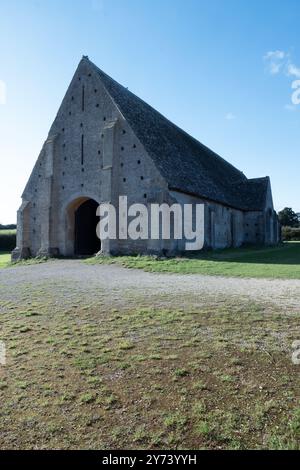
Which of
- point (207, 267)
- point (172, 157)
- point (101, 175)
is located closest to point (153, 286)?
point (207, 267)

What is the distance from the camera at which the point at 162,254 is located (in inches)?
821

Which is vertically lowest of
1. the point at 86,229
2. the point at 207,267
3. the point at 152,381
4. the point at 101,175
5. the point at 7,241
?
the point at 152,381

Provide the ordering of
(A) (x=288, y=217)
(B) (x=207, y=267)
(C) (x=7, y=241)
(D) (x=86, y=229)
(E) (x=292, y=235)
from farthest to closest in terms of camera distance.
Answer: (A) (x=288, y=217) < (E) (x=292, y=235) < (C) (x=7, y=241) < (D) (x=86, y=229) < (B) (x=207, y=267)

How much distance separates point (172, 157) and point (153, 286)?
14917 millimetres

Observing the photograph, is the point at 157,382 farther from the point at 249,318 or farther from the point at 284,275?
the point at 284,275

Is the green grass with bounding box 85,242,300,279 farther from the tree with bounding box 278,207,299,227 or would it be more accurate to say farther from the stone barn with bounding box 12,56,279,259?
the tree with bounding box 278,207,299,227

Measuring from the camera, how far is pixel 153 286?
1215 cm

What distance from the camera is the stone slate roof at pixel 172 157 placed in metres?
23.0

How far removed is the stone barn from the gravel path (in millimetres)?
6740
